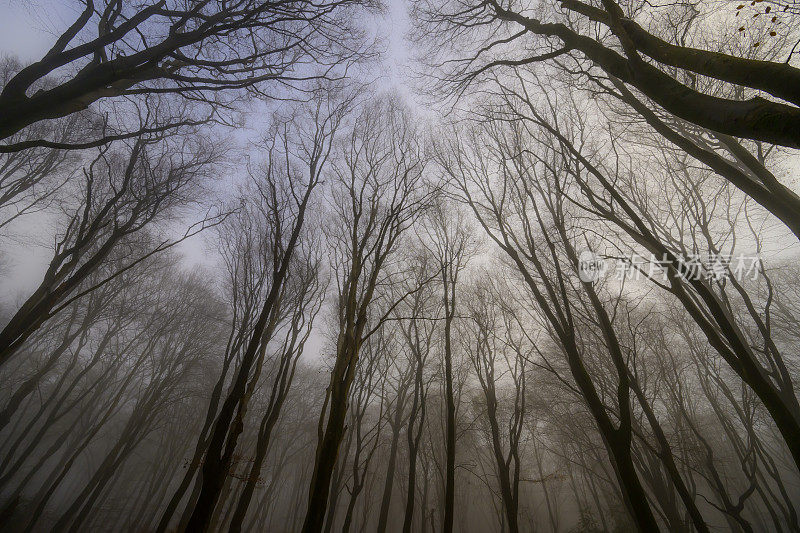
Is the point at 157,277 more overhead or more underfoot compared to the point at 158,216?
more overhead

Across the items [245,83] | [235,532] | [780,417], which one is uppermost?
[245,83]

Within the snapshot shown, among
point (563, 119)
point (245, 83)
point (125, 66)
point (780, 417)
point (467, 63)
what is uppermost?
point (563, 119)

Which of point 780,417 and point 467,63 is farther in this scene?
point 467,63

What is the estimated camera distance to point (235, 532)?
535 centimetres

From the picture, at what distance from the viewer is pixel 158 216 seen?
8.88 metres

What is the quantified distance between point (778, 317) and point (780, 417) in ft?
61.1

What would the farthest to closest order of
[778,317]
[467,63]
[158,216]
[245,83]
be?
1. [778,317]
2. [158,216]
3. [467,63]
4. [245,83]

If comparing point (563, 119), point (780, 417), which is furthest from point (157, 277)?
point (780, 417)

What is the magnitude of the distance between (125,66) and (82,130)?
9102mm

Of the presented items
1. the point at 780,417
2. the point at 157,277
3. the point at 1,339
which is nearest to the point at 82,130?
the point at 1,339

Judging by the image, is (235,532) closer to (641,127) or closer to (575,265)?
(575,265)

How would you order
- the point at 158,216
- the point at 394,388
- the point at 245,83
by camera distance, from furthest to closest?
the point at 394,388
the point at 158,216
the point at 245,83

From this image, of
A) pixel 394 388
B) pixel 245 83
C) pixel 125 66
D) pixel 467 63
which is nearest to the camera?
pixel 125 66

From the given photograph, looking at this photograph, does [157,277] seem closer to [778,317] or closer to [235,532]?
[235,532]
